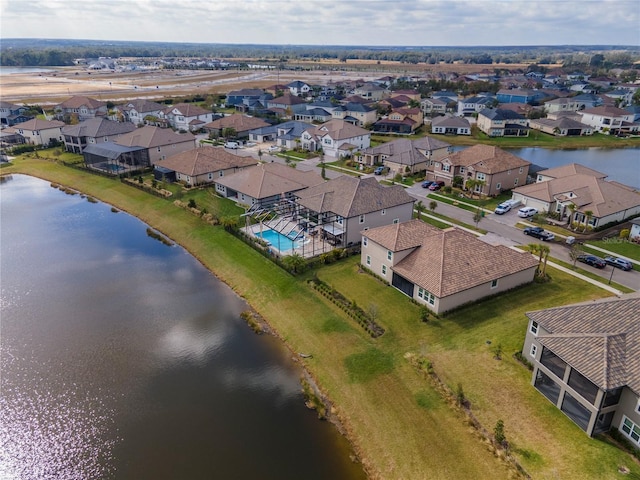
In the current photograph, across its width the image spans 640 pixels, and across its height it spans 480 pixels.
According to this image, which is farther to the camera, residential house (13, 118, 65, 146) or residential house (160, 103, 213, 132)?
residential house (160, 103, 213, 132)

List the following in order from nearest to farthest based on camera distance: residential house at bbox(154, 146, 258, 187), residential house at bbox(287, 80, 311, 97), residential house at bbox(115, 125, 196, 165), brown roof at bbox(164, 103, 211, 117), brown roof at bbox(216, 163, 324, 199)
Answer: brown roof at bbox(216, 163, 324, 199) < residential house at bbox(154, 146, 258, 187) < residential house at bbox(115, 125, 196, 165) < brown roof at bbox(164, 103, 211, 117) < residential house at bbox(287, 80, 311, 97)

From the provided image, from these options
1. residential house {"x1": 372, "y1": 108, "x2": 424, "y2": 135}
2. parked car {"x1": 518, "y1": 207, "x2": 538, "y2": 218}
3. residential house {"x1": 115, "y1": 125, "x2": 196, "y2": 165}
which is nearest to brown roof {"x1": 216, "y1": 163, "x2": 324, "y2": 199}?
residential house {"x1": 115, "y1": 125, "x2": 196, "y2": 165}

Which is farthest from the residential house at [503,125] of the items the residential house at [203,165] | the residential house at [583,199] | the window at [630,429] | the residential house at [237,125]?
the window at [630,429]

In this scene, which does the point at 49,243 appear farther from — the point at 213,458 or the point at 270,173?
the point at 213,458

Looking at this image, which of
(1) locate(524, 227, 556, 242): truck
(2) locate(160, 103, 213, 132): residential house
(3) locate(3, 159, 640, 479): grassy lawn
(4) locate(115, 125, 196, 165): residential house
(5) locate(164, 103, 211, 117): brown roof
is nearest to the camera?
(3) locate(3, 159, 640, 479): grassy lawn

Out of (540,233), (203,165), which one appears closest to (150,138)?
(203,165)

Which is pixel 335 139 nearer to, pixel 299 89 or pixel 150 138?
pixel 150 138

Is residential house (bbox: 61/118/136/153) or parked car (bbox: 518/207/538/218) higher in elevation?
residential house (bbox: 61/118/136/153)

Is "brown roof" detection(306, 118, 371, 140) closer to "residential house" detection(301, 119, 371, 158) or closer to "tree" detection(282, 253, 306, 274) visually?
"residential house" detection(301, 119, 371, 158)
